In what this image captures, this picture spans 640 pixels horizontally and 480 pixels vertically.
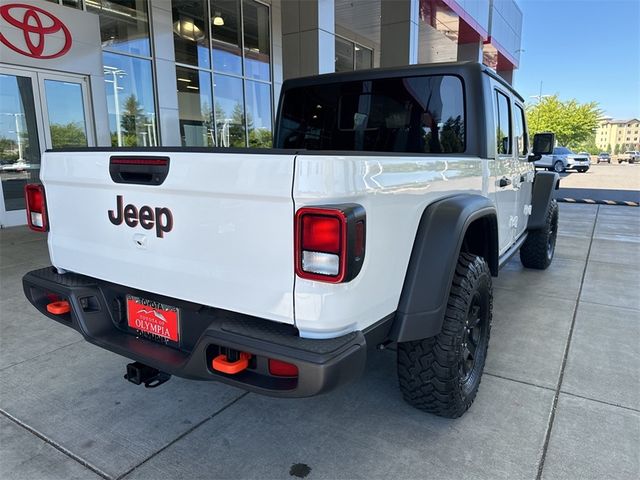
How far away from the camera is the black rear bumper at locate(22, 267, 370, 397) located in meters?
1.56

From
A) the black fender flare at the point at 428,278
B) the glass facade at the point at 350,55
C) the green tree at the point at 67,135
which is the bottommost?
the black fender flare at the point at 428,278

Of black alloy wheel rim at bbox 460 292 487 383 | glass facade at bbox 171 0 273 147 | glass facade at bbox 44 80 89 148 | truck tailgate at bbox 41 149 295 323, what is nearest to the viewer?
truck tailgate at bbox 41 149 295 323

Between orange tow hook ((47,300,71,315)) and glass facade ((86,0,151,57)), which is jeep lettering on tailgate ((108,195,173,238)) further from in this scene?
glass facade ((86,0,151,57))

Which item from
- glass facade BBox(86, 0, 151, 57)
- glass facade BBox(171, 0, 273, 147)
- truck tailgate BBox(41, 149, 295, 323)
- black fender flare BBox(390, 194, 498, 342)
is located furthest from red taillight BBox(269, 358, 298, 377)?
glass facade BBox(171, 0, 273, 147)

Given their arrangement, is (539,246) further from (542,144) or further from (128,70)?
(128,70)

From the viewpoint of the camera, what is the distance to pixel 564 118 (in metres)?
48.8

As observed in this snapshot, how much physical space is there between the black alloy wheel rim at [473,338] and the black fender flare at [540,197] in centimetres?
245

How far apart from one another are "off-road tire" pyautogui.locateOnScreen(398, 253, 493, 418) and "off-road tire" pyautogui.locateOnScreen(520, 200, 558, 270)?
10.1ft

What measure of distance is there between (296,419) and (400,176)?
4.66 ft

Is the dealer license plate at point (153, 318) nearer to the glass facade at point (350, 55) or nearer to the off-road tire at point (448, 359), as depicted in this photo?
the off-road tire at point (448, 359)

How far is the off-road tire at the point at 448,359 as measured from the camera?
219 cm

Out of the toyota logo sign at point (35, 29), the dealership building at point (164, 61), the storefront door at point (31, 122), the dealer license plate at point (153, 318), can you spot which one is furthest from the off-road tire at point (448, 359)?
the storefront door at point (31, 122)

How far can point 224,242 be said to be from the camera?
174cm

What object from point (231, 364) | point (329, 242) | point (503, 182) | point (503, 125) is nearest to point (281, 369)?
point (231, 364)
